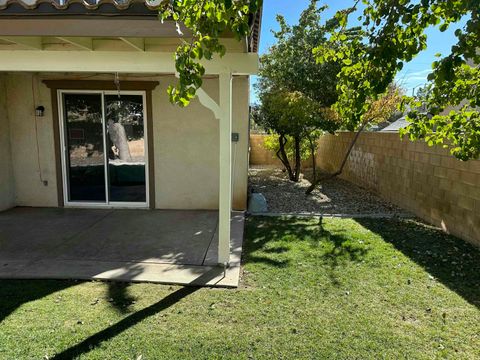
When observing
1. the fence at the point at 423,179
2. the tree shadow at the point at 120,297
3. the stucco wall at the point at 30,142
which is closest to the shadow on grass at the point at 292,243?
the tree shadow at the point at 120,297

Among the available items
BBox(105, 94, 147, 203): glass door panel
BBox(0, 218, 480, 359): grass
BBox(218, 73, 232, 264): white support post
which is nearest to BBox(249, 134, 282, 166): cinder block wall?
BBox(105, 94, 147, 203): glass door panel

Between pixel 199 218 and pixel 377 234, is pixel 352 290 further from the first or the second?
pixel 199 218

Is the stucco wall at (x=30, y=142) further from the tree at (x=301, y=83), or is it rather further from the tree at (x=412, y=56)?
the tree at (x=412, y=56)

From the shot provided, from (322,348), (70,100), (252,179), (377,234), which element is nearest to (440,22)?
(322,348)

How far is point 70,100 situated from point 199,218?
3640 mm

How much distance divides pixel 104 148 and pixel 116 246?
2865 mm

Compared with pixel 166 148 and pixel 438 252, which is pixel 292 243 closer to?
pixel 438 252

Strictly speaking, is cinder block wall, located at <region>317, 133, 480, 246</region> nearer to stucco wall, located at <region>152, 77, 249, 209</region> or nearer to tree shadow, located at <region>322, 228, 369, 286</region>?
tree shadow, located at <region>322, 228, 369, 286</region>

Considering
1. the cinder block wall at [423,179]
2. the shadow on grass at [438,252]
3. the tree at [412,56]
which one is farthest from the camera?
the cinder block wall at [423,179]

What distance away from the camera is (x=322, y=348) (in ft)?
9.66

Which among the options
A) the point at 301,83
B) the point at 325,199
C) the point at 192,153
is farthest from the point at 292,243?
the point at 301,83

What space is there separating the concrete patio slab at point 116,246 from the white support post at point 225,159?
A: 322mm

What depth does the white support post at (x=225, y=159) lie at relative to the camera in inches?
163

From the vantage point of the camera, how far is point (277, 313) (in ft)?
11.4
